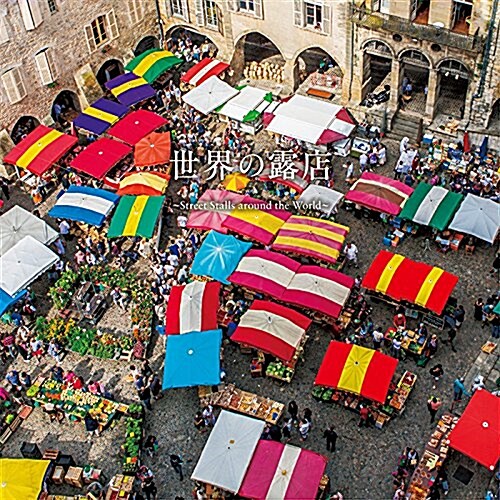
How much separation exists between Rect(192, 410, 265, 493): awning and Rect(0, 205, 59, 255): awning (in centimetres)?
1251

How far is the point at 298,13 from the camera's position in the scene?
126ft

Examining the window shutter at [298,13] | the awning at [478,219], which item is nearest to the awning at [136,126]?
the window shutter at [298,13]

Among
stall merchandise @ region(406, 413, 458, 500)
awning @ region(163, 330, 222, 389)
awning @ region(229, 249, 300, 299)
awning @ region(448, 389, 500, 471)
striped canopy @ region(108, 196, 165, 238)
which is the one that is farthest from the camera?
striped canopy @ region(108, 196, 165, 238)

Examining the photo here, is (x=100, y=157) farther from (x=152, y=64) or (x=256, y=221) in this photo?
(x=256, y=221)

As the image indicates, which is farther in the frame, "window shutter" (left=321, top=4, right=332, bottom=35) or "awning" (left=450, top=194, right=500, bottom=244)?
"window shutter" (left=321, top=4, right=332, bottom=35)

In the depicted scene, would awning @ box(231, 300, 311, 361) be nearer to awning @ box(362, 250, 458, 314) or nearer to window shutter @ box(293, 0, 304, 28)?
awning @ box(362, 250, 458, 314)

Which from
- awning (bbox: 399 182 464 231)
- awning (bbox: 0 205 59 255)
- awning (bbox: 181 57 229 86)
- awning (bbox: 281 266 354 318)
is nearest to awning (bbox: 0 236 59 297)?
awning (bbox: 0 205 59 255)

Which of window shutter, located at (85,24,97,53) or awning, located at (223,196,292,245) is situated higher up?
window shutter, located at (85,24,97,53)

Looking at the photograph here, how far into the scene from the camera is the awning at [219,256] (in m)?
31.5

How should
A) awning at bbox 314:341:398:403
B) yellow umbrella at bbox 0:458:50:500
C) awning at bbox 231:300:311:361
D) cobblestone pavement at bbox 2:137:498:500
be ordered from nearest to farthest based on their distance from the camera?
yellow umbrella at bbox 0:458:50:500
cobblestone pavement at bbox 2:137:498:500
awning at bbox 314:341:398:403
awning at bbox 231:300:311:361

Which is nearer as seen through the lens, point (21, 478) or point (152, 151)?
point (21, 478)

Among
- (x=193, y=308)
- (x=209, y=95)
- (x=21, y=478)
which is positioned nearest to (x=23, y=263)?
(x=193, y=308)

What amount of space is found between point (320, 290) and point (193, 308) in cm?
503

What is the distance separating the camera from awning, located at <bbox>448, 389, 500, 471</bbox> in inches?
985
